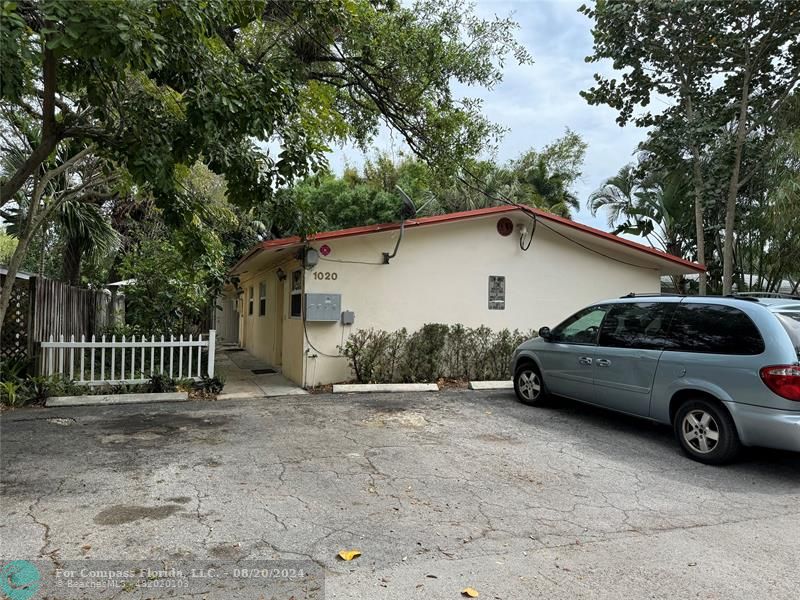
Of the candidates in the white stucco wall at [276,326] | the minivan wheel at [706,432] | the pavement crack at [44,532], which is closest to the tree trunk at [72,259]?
the white stucco wall at [276,326]

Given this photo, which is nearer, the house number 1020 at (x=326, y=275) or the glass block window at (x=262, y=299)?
the house number 1020 at (x=326, y=275)

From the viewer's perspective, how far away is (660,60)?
1316 centimetres

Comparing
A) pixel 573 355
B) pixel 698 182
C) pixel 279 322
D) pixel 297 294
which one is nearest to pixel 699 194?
pixel 698 182

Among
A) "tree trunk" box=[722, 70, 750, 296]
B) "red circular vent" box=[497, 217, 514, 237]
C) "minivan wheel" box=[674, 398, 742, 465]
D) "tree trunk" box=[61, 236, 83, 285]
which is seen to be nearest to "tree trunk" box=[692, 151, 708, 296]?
"tree trunk" box=[722, 70, 750, 296]

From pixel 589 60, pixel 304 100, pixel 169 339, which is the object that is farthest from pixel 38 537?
pixel 589 60

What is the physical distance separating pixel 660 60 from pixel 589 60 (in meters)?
1.75

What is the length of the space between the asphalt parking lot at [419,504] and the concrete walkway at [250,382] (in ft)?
7.35

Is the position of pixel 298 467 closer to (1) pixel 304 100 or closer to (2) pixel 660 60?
(1) pixel 304 100

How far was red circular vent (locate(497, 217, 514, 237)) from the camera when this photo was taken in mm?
10562

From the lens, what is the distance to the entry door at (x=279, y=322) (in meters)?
11.9

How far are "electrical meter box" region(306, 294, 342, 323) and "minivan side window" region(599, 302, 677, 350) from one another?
467 cm

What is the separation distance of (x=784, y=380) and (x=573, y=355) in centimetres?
257

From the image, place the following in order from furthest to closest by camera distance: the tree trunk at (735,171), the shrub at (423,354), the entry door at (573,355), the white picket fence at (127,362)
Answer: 1. the tree trunk at (735,171)
2. the shrub at (423,354)
3. the white picket fence at (127,362)
4. the entry door at (573,355)

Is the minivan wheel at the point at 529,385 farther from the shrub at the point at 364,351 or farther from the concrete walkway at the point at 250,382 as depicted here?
the concrete walkway at the point at 250,382
